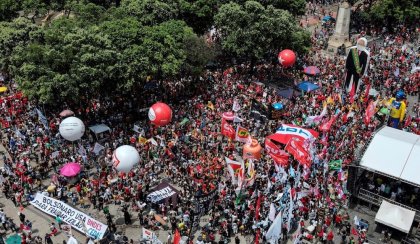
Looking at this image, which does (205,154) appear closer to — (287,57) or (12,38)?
(287,57)

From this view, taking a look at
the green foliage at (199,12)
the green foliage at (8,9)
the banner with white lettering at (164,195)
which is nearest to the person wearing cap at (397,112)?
the banner with white lettering at (164,195)

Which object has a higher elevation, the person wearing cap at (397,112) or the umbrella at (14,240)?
the person wearing cap at (397,112)

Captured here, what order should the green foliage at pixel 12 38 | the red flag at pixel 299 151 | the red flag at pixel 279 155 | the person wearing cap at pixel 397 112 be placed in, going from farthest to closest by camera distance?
the green foliage at pixel 12 38
the person wearing cap at pixel 397 112
the red flag at pixel 279 155
the red flag at pixel 299 151

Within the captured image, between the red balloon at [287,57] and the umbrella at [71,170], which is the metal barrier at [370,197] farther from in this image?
the red balloon at [287,57]

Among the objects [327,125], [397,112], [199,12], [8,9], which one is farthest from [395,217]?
[8,9]

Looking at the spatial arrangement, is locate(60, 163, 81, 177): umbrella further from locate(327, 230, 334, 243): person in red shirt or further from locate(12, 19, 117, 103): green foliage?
locate(327, 230, 334, 243): person in red shirt

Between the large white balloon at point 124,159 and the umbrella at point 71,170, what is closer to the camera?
the large white balloon at point 124,159

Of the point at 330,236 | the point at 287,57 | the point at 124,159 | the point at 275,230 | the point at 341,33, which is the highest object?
the point at 341,33
